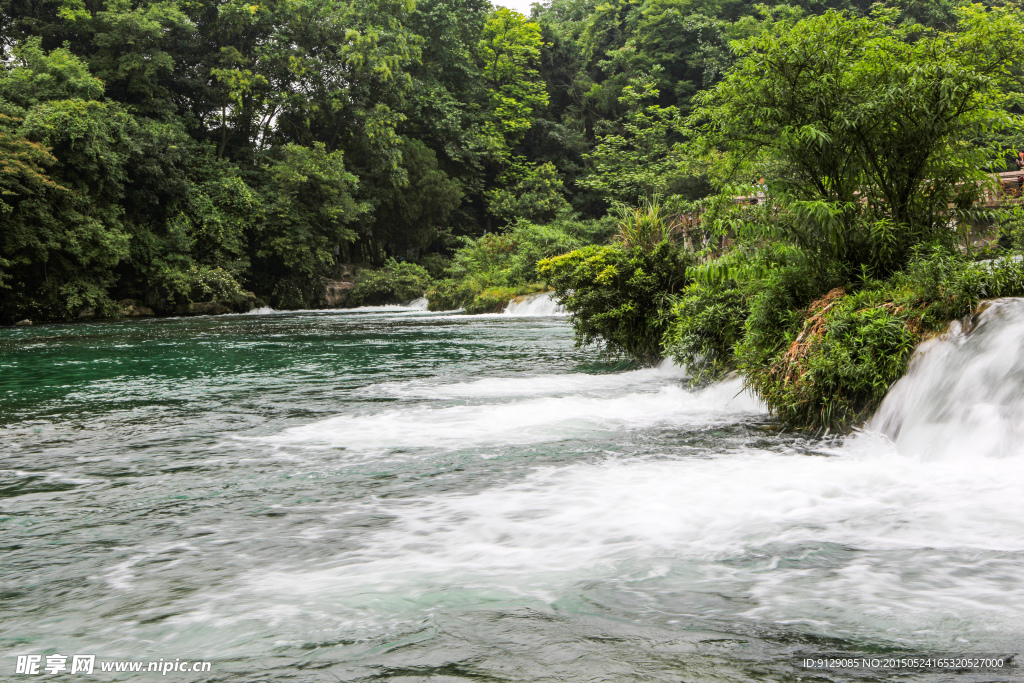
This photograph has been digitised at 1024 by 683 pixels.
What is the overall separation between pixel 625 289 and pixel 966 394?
255 inches

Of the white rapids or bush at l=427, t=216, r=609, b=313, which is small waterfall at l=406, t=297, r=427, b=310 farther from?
the white rapids

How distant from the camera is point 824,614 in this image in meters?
3.10

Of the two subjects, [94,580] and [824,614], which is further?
[94,580]

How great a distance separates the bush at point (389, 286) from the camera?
4056 cm

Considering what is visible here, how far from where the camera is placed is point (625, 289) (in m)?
12.1

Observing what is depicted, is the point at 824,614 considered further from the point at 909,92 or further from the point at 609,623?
the point at 909,92

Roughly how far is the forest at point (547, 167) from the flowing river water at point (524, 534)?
48.2 inches

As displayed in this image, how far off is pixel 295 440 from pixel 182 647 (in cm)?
418

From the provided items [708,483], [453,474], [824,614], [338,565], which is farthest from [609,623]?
[453,474]

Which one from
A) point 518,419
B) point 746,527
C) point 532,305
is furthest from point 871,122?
point 532,305

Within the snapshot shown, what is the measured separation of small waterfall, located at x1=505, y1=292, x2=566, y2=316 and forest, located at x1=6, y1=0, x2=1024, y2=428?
2.94 ft

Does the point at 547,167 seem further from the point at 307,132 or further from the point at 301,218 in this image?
the point at 301,218

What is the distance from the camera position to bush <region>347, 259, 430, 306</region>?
4056cm

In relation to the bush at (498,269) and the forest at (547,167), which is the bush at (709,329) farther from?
the bush at (498,269)
